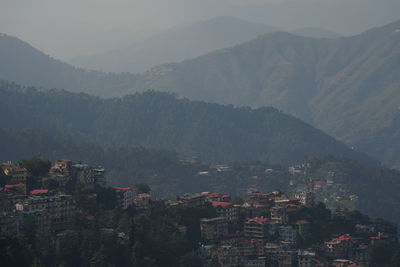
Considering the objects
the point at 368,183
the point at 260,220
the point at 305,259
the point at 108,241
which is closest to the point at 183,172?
the point at 368,183

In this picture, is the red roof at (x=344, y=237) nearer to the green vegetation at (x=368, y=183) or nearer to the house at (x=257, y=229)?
the house at (x=257, y=229)

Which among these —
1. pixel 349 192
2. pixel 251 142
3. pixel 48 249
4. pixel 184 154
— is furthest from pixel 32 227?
pixel 251 142

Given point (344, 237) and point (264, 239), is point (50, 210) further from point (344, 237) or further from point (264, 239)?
point (344, 237)

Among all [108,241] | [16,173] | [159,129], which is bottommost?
[108,241]

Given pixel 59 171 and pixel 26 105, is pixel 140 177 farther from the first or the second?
pixel 59 171

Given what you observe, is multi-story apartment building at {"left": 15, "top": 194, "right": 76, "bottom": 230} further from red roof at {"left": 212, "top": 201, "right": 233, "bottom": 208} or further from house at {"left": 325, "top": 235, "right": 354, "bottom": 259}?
house at {"left": 325, "top": 235, "right": 354, "bottom": 259}

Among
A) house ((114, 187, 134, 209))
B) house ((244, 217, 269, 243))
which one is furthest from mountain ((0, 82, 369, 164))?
house ((244, 217, 269, 243))
